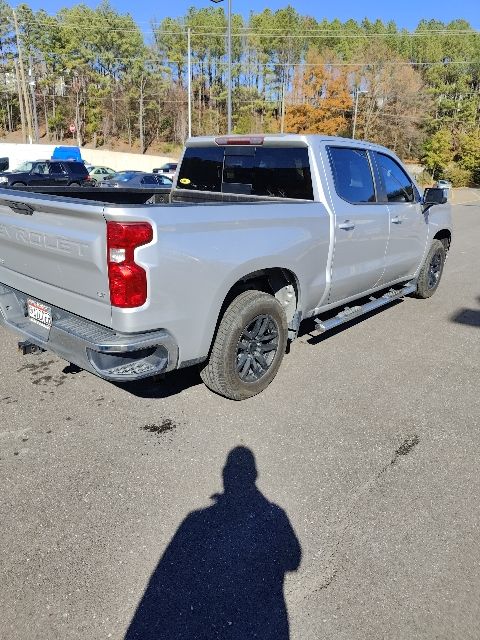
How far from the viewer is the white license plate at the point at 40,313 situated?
11.4 ft

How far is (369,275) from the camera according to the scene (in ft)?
16.9

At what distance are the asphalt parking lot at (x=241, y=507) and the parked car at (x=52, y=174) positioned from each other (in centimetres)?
2057

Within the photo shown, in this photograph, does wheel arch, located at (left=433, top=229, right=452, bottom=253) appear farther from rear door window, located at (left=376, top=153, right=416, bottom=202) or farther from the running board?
rear door window, located at (left=376, top=153, right=416, bottom=202)

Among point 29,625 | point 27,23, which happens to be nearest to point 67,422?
point 29,625

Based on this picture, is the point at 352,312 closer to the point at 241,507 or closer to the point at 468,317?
the point at 468,317

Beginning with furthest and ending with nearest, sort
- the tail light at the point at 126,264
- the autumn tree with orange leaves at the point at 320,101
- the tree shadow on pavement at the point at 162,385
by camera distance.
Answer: the autumn tree with orange leaves at the point at 320,101 → the tree shadow on pavement at the point at 162,385 → the tail light at the point at 126,264

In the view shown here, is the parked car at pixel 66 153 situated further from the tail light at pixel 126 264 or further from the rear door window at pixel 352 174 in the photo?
the tail light at pixel 126 264

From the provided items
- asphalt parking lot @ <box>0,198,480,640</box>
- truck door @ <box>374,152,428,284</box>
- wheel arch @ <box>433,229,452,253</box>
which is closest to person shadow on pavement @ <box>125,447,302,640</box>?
asphalt parking lot @ <box>0,198,480,640</box>

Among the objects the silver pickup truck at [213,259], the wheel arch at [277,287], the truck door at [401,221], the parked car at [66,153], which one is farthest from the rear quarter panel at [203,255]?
the parked car at [66,153]

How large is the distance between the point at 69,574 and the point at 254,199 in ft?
11.2

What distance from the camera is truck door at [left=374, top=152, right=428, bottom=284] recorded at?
534cm

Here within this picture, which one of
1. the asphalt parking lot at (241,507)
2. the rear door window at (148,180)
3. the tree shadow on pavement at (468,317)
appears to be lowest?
Answer: the tree shadow on pavement at (468,317)

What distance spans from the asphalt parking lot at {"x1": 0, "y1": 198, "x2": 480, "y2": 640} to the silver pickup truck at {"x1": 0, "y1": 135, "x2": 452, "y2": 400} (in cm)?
53

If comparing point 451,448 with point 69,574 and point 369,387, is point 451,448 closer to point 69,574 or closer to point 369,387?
point 369,387
